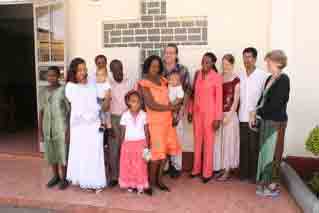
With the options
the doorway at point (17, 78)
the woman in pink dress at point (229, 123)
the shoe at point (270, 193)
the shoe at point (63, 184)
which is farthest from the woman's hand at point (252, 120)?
the doorway at point (17, 78)

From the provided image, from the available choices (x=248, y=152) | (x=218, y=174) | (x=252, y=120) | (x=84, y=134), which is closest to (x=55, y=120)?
(x=84, y=134)

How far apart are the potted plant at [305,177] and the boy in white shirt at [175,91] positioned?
1.55 metres

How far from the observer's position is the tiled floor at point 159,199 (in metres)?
3.45

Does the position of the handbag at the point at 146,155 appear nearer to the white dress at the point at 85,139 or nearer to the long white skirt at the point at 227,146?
the white dress at the point at 85,139

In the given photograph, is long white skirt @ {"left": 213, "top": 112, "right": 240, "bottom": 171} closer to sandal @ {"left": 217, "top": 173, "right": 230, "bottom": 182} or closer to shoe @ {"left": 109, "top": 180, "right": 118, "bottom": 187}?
sandal @ {"left": 217, "top": 173, "right": 230, "bottom": 182}

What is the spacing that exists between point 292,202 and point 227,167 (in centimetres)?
89

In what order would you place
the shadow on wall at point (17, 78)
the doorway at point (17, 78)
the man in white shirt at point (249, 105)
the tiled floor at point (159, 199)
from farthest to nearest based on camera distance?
the shadow on wall at point (17, 78) → the doorway at point (17, 78) → the man in white shirt at point (249, 105) → the tiled floor at point (159, 199)

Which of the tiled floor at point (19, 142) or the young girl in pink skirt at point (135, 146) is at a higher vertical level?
the young girl in pink skirt at point (135, 146)

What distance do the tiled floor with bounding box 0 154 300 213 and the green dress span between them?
463mm

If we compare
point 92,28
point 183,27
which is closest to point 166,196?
point 183,27

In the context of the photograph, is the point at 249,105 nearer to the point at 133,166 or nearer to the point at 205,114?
the point at 205,114

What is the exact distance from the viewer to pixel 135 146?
12.2 ft

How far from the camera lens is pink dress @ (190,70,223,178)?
4027 mm

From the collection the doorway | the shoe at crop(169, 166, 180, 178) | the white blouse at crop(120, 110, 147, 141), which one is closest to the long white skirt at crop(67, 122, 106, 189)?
the white blouse at crop(120, 110, 147, 141)
